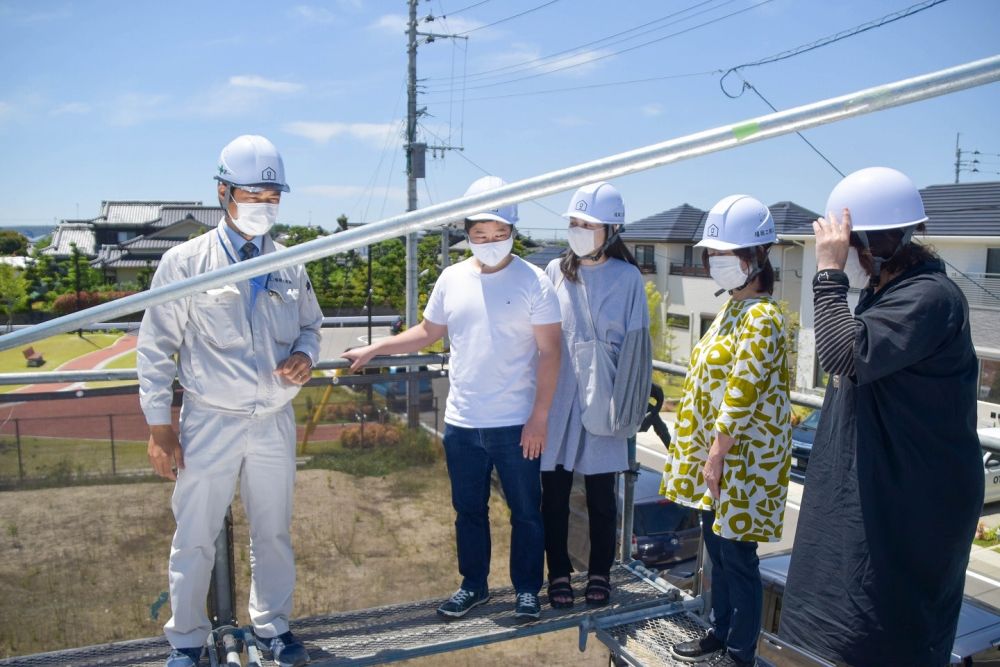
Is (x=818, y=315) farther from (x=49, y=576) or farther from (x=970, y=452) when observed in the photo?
(x=49, y=576)

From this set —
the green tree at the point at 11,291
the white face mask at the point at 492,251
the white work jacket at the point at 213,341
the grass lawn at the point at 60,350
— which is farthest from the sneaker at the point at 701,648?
the green tree at the point at 11,291

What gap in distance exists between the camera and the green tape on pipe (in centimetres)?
140

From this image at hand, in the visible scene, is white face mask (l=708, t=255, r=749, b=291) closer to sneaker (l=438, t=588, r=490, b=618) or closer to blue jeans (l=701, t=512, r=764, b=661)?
blue jeans (l=701, t=512, r=764, b=661)

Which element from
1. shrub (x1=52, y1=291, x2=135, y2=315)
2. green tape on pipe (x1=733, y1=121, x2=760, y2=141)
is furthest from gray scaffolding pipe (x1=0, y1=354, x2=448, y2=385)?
shrub (x1=52, y1=291, x2=135, y2=315)

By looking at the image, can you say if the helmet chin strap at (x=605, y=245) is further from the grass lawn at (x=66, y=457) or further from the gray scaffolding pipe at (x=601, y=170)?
the grass lawn at (x=66, y=457)

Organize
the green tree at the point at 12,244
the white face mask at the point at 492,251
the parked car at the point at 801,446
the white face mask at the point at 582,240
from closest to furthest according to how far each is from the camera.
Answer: the white face mask at the point at 492,251
the white face mask at the point at 582,240
the parked car at the point at 801,446
the green tree at the point at 12,244

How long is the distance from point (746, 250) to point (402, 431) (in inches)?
69.6

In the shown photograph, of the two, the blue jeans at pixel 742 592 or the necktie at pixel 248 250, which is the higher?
the necktie at pixel 248 250

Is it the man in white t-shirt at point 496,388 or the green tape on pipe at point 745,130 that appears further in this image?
the man in white t-shirt at point 496,388

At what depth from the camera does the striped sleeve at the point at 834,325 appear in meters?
2.08

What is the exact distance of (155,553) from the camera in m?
3.18

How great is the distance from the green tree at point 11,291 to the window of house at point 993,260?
40191 mm

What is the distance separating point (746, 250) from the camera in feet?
8.71

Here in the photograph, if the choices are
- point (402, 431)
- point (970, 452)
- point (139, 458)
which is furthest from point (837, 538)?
point (139, 458)
